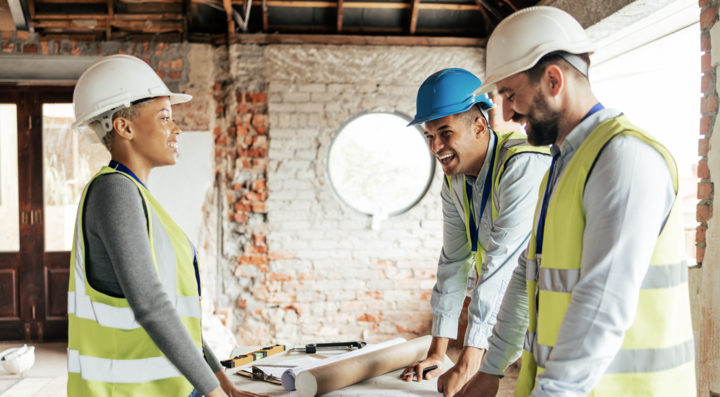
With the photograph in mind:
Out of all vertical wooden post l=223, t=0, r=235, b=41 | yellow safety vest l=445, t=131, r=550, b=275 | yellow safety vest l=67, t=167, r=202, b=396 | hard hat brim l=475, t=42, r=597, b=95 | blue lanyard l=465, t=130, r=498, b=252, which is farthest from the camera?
vertical wooden post l=223, t=0, r=235, b=41

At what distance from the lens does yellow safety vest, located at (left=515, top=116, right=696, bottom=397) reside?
0.92 m

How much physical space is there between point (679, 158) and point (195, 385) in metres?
3.53

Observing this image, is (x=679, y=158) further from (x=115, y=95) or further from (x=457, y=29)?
(x=115, y=95)

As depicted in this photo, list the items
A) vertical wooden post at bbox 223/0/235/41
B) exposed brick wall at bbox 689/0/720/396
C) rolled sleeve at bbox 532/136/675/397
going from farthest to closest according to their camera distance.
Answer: vertical wooden post at bbox 223/0/235/41, exposed brick wall at bbox 689/0/720/396, rolled sleeve at bbox 532/136/675/397

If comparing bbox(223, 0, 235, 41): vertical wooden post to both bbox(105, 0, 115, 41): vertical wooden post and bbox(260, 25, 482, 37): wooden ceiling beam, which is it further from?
bbox(105, 0, 115, 41): vertical wooden post

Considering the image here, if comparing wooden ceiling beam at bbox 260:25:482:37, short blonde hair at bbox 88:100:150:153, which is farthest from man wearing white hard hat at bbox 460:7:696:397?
wooden ceiling beam at bbox 260:25:482:37

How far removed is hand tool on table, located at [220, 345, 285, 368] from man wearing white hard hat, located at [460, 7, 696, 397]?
1.06m

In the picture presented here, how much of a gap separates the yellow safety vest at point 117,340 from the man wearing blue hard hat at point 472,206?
31.5 inches

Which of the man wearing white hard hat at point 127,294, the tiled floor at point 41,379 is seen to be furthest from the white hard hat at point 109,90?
the tiled floor at point 41,379

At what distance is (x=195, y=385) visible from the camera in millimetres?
1164

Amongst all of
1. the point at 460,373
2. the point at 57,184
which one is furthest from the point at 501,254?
the point at 57,184

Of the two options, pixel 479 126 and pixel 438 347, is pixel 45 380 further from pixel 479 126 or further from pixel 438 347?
pixel 479 126

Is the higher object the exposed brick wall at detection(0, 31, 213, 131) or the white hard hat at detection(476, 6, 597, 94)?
the exposed brick wall at detection(0, 31, 213, 131)

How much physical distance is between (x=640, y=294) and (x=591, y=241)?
Result: 16cm
